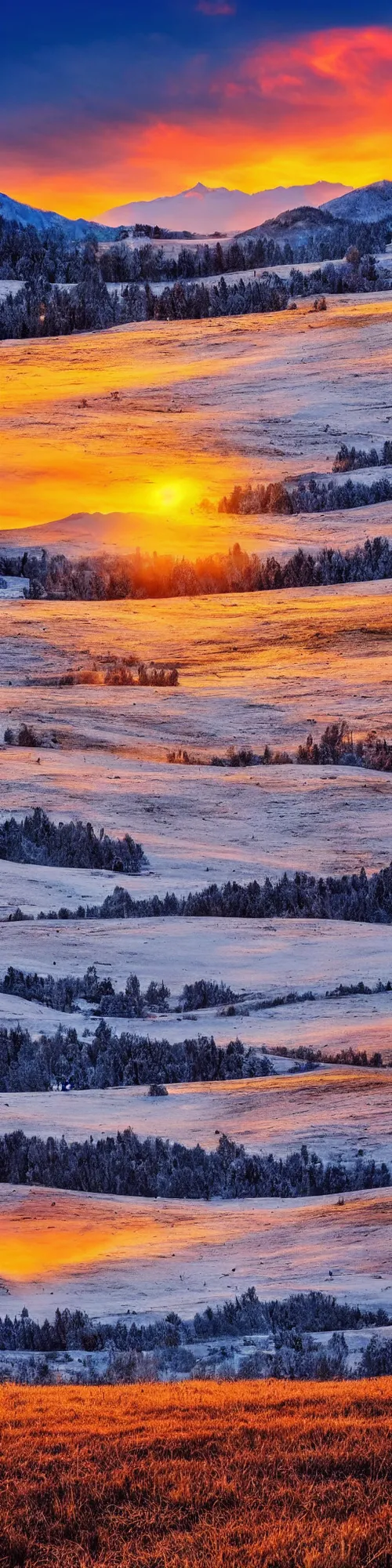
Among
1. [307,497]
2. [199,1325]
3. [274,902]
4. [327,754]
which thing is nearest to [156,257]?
[307,497]

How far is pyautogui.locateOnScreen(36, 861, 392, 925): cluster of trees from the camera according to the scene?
40.8 feet

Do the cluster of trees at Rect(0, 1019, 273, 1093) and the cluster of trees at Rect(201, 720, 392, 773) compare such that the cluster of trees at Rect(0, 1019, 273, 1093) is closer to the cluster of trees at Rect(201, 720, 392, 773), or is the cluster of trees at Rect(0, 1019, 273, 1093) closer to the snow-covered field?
the snow-covered field

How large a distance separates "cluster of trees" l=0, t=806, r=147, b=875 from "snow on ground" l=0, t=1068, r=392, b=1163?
13.3 feet

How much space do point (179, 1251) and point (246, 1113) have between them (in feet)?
5.99

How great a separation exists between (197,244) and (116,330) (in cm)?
897

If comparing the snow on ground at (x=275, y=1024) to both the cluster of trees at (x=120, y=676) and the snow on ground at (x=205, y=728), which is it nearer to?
the snow on ground at (x=205, y=728)

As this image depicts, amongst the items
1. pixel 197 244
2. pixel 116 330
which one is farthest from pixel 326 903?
pixel 197 244

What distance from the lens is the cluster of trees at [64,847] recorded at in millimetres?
13391

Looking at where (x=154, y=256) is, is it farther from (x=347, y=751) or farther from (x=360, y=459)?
(x=347, y=751)

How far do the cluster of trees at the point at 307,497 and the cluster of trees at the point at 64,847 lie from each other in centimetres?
1162

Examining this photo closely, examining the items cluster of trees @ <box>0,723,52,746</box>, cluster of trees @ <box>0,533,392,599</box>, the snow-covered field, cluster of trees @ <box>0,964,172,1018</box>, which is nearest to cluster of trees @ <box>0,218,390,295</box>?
the snow-covered field

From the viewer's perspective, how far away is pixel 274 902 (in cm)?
1267

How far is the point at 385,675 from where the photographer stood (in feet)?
59.4

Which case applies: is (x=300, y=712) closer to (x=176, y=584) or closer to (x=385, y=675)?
(x=385, y=675)
